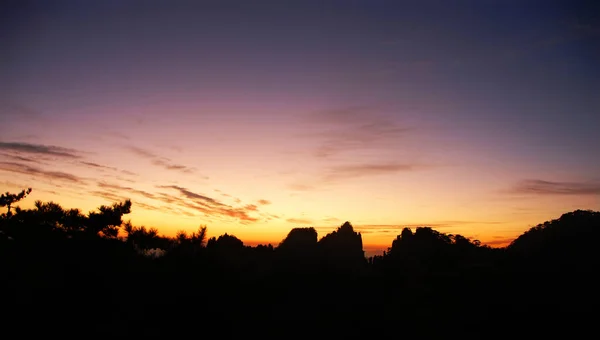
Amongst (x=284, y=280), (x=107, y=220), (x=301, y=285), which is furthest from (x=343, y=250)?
(x=107, y=220)

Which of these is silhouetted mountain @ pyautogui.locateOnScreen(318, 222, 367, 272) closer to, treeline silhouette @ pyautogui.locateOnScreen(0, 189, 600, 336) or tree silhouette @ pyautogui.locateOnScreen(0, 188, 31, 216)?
treeline silhouette @ pyautogui.locateOnScreen(0, 189, 600, 336)

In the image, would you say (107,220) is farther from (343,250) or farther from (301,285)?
(343,250)

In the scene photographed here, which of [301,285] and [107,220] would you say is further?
[301,285]

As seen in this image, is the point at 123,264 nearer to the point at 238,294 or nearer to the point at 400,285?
the point at 238,294

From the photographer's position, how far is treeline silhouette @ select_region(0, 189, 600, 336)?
10.8 metres

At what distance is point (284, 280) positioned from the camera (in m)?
21.8

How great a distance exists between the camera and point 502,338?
17.6 meters

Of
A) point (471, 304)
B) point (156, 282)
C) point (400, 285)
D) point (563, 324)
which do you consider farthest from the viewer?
point (400, 285)

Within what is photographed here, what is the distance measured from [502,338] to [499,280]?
4.50 meters

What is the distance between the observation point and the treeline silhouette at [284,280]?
10789 mm

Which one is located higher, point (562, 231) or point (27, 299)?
point (562, 231)

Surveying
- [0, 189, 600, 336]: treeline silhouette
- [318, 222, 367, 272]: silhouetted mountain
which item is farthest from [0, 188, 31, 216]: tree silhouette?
[318, 222, 367, 272]: silhouetted mountain

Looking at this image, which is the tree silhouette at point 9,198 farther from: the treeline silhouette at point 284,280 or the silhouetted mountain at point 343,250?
the silhouetted mountain at point 343,250

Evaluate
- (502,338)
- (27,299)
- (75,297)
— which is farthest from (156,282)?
(502,338)
